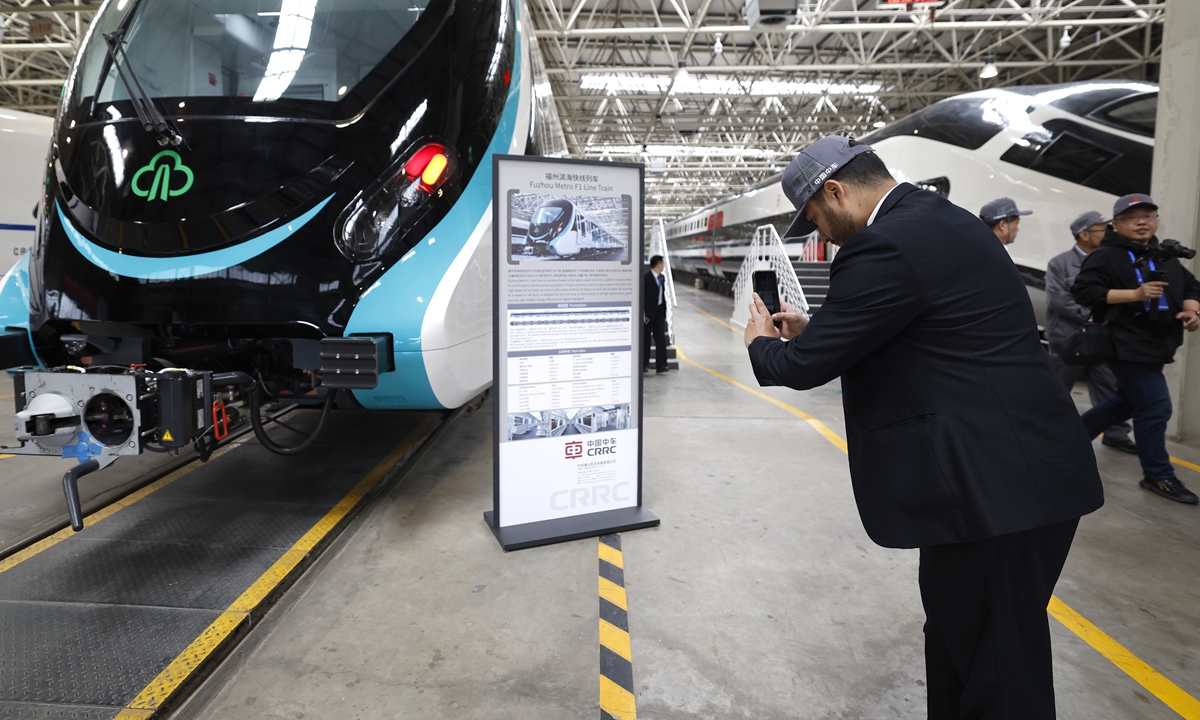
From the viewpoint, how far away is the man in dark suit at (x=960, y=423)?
4.90 ft

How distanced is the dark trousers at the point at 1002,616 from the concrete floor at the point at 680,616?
70 centimetres

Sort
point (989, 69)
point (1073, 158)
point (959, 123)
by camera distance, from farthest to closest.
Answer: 1. point (989, 69)
2. point (959, 123)
3. point (1073, 158)

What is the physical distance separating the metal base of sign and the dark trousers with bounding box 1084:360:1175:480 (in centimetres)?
287

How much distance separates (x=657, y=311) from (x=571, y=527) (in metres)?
5.22

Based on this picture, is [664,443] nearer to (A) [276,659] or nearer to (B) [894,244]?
(A) [276,659]

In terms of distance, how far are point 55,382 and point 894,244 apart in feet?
9.77

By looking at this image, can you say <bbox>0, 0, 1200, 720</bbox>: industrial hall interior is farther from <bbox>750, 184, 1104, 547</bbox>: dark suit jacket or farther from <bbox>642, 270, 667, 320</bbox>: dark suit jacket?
<bbox>642, 270, 667, 320</bbox>: dark suit jacket

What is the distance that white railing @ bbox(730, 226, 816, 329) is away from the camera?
11.2 metres

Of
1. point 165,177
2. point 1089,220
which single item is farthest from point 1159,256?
point 165,177

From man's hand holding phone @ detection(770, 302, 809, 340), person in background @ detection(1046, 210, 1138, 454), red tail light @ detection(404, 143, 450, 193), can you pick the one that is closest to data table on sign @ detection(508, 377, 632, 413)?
red tail light @ detection(404, 143, 450, 193)

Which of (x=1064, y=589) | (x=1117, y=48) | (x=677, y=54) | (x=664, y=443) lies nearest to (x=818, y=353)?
(x=1064, y=589)

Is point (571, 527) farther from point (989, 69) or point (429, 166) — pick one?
point (989, 69)

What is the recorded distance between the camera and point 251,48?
3176 millimetres

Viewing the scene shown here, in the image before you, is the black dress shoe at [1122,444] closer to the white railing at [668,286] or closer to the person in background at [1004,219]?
the person in background at [1004,219]
